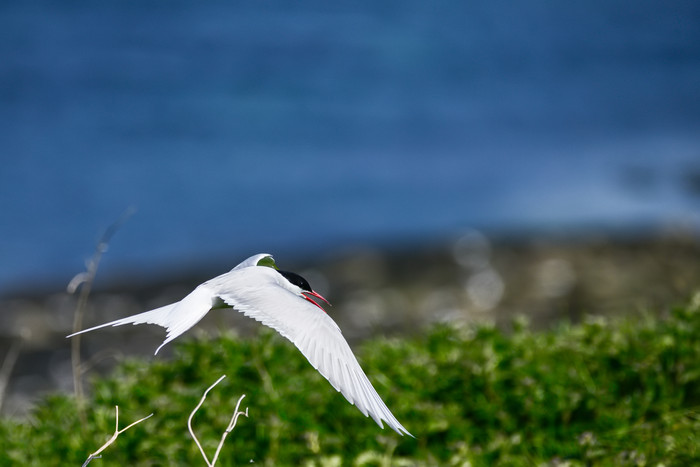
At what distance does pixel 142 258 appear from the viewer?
10016mm

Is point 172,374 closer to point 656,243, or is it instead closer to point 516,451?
point 516,451

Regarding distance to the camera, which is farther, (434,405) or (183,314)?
(434,405)

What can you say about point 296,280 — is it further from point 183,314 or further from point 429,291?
point 429,291

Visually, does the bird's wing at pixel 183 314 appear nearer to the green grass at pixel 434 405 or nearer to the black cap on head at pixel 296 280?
the black cap on head at pixel 296 280

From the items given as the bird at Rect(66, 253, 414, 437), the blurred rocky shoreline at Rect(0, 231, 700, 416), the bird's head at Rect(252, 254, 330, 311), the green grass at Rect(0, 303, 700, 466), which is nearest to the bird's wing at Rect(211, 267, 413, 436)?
the bird at Rect(66, 253, 414, 437)

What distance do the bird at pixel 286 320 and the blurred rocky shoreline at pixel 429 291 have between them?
458 centimetres

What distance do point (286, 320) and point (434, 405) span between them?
1.78 m

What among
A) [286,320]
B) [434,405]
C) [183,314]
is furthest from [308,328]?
[434,405]

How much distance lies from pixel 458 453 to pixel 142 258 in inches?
307

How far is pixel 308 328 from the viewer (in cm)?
166

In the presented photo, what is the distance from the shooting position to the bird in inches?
61.2

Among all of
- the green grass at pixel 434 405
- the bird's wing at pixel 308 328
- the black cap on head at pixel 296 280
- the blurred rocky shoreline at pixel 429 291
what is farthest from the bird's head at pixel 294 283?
the blurred rocky shoreline at pixel 429 291

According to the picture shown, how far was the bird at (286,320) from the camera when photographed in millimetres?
1555

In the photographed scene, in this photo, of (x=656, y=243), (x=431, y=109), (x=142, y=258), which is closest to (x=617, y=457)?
(x=656, y=243)
